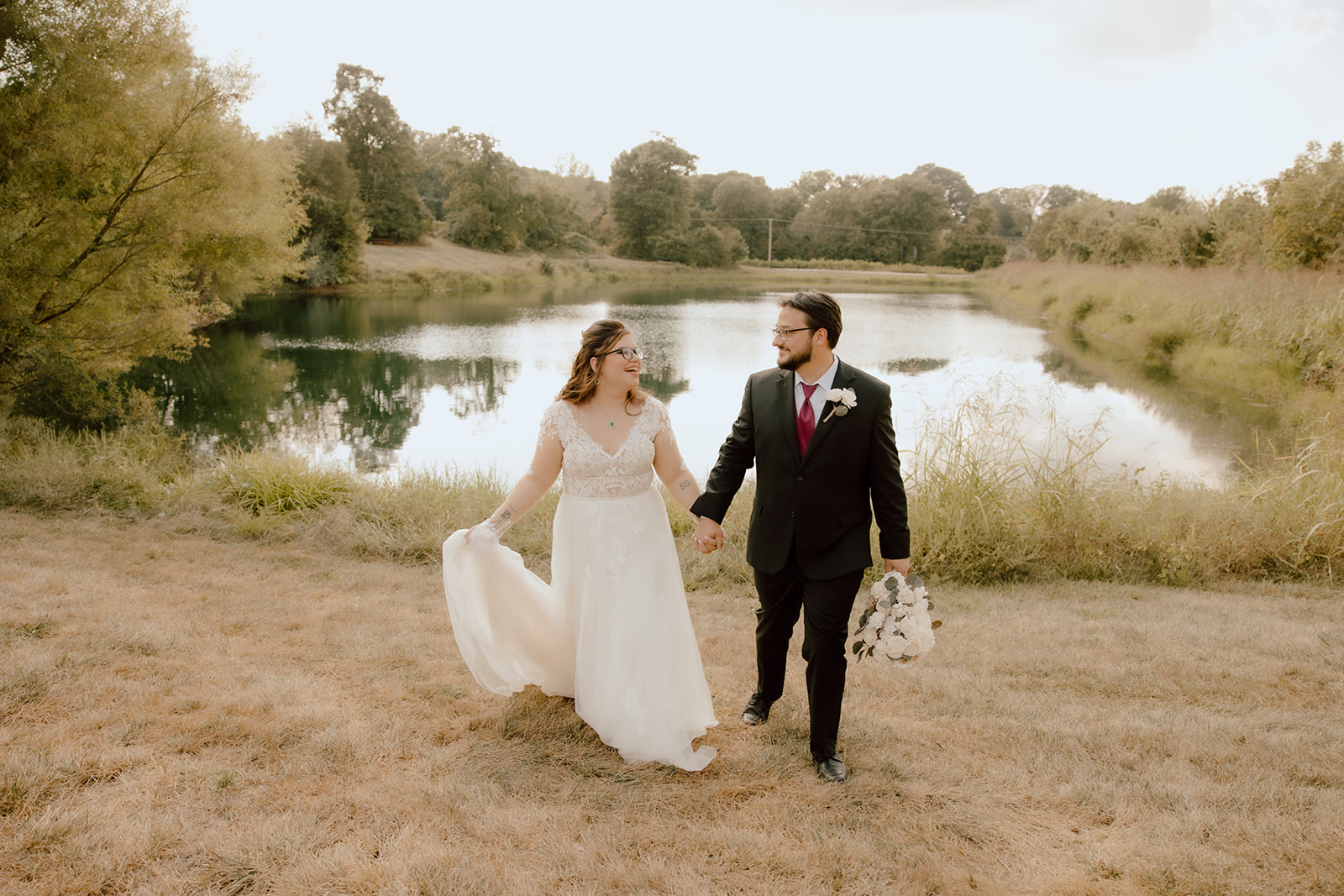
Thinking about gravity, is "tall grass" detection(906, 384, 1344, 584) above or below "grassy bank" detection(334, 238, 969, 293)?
below

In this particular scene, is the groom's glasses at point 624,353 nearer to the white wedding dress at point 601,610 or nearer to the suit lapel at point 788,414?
the white wedding dress at point 601,610

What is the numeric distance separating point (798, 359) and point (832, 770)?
5.48ft

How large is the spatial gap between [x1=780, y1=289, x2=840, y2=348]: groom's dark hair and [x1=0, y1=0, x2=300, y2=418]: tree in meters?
10.3

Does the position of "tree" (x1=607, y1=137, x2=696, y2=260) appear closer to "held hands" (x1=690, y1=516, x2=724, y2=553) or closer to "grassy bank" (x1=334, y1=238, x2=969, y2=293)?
"grassy bank" (x1=334, y1=238, x2=969, y2=293)

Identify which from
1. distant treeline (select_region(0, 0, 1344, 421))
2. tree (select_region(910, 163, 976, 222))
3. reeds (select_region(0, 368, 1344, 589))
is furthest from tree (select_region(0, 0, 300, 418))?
tree (select_region(910, 163, 976, 222))

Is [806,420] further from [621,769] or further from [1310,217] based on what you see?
[1310,217]

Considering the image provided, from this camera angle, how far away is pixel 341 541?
6.93 metres

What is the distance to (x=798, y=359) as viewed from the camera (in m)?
3.16

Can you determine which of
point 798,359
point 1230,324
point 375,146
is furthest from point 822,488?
point 375,146

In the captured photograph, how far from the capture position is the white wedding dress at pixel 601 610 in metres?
3.23

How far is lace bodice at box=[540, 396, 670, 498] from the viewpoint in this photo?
3385mm

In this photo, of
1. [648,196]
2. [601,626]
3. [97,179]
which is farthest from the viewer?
[648,196]

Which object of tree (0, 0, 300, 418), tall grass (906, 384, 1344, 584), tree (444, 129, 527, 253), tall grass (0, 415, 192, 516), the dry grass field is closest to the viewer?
the dry grass field

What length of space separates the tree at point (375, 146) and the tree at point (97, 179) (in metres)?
38.2
